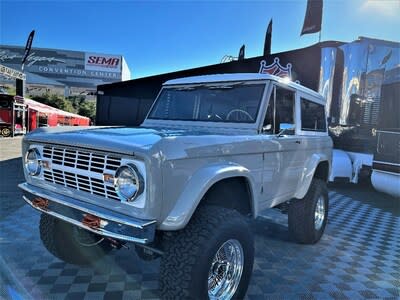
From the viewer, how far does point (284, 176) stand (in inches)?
137

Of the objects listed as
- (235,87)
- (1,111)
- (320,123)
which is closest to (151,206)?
(235,87)

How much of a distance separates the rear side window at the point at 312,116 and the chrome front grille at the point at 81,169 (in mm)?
2604

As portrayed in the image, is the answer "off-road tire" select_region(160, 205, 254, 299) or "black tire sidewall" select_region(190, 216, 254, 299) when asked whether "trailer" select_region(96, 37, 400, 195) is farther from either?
"off-road tire" select_region(160, 205, 254, 299)

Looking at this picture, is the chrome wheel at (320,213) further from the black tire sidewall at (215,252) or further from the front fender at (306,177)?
the black tire sidewall at (215,252)

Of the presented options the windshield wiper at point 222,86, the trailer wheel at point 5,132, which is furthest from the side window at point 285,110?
the trailer wheel at point 5,132

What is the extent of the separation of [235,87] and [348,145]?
6135 millimetres

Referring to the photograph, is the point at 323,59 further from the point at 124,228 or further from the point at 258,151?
the point at 124,228

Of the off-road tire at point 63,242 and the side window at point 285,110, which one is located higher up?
the side window at point 285,110

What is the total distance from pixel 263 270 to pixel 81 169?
222 centimetres

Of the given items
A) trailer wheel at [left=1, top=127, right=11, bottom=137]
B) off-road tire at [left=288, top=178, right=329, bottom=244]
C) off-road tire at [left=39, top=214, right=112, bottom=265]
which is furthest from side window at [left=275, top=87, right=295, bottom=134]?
trailer wheel at [left=1, top=127, right=11, bottom=137]

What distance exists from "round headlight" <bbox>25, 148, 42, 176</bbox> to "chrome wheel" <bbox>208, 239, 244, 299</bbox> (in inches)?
63.5

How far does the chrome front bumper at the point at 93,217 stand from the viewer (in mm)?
1977

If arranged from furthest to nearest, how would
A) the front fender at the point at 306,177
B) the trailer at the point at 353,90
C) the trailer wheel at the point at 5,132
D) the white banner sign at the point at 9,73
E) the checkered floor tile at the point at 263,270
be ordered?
the trailer wheel at the point at 5,132 < the white banner sign at the point at 9,73 < the trailer at the point at 353,90 < the front fender at the point at 306,177 < the checkered floor tile at the point at 263,270

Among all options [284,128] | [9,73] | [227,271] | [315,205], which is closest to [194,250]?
[227,271]
